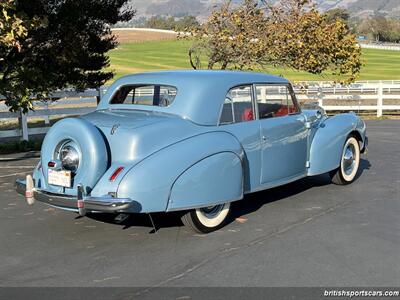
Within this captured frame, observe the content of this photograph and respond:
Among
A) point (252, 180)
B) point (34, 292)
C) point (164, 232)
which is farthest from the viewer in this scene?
point (252, 180)

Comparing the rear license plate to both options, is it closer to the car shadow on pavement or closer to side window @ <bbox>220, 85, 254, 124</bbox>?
the car shadow on pavement

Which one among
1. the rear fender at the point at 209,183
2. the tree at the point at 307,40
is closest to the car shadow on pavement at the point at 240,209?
the rear fender at the point at 209,183

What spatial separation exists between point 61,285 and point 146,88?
2.87 meters

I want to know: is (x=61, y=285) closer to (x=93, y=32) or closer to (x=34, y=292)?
(x=34, y=292)

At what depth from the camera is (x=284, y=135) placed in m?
6.38

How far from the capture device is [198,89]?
5.70m

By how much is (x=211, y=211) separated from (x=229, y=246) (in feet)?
2.09

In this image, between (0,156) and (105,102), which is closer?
(105,102)

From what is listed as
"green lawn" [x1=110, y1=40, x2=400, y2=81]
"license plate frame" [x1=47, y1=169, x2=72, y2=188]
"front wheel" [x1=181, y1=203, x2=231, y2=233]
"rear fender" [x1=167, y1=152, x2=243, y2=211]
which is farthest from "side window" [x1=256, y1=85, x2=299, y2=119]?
"green lawn" [x1=110, y1=40, x2=400, y2=81]

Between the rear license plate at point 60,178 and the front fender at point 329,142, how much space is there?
3.32 meters

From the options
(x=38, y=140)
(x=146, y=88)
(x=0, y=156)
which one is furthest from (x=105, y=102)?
(x=38, y=140)

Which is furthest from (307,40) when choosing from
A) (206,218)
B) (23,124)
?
(206,218)

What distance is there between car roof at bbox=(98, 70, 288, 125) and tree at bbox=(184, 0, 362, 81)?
10.7 meters

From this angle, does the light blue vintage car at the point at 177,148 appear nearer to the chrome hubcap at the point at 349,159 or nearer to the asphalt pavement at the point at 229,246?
the asphalt pavement at the point at 229,246
